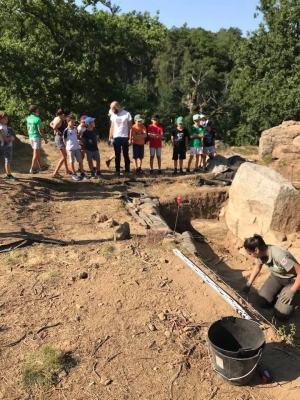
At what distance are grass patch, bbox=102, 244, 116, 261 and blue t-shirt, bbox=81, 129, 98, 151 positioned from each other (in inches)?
154

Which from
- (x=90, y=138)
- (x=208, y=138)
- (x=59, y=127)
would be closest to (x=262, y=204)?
(x=208, y=138)

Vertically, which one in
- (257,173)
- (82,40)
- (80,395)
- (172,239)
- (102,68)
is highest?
(82,40)

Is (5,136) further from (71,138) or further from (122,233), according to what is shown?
(122,233)

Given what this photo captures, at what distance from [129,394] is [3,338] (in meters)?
1.32

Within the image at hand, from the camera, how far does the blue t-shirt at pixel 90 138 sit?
868 centimetres

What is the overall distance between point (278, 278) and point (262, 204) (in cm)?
252

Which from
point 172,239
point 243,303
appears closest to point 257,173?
point 172,239

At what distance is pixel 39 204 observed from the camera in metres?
7.39

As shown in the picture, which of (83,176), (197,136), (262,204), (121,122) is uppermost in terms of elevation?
(121,122)

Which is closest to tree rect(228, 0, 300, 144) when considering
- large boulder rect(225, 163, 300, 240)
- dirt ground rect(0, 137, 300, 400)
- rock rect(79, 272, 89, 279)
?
large boulder rect(225, 163, 300, 240)

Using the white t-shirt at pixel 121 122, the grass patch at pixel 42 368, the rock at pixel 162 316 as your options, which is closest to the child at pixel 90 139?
the white t-shirt at pixel 121 122

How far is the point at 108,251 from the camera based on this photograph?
5285 mm

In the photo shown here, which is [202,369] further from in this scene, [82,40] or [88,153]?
[82,40]

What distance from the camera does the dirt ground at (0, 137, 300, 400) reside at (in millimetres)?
3207
